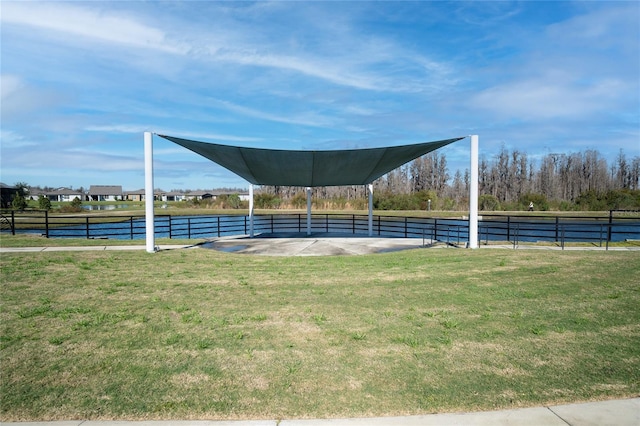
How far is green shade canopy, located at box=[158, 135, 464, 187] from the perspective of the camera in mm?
12922

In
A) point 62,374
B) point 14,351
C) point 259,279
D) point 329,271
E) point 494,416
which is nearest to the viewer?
point 494,416

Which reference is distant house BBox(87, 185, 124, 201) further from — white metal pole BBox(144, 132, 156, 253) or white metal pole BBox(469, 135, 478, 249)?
white metal pole BBox(469, 135, 478, 249)

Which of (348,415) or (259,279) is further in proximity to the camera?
(259,279)

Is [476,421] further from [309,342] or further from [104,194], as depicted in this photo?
[104,194]

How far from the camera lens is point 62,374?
165 inches

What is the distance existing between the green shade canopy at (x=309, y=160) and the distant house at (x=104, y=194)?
11778 cm

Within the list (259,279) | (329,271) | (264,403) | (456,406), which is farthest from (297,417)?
(329,271)

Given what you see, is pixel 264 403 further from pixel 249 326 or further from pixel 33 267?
pixel 33 267

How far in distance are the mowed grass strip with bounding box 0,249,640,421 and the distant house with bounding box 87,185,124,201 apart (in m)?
125

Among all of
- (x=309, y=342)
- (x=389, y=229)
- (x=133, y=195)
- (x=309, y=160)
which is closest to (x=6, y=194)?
(x=389, y=229)

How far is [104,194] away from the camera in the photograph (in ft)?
392

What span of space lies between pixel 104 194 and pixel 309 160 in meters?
123

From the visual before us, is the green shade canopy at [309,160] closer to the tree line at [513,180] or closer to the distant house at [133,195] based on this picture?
the tree line at [513,180]

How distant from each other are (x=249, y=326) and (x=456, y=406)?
3047mm
